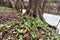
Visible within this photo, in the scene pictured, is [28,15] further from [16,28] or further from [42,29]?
[16,28]

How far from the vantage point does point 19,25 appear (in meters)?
5.44

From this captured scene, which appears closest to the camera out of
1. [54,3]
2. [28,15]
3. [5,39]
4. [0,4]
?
[5,39]

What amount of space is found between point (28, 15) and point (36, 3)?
0.62 meters

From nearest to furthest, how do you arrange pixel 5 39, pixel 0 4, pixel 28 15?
1. pixel 5 39
2. pixel 28 15
3. pixel 0 4

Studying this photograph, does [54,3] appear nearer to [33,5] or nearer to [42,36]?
[33,5]

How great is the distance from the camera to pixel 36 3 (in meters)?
7.24

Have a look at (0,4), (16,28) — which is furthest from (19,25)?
(0,4)

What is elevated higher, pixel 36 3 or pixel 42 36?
pixel 36 3

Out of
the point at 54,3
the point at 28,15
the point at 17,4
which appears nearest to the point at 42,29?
the point at 28,15

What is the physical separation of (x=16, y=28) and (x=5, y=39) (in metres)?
0.59

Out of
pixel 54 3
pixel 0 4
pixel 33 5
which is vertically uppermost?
pixel 33 5

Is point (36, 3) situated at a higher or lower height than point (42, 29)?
higher

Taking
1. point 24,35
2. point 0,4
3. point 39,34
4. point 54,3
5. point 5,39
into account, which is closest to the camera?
point 5,39

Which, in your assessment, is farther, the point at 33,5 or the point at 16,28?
the point at 33,5
